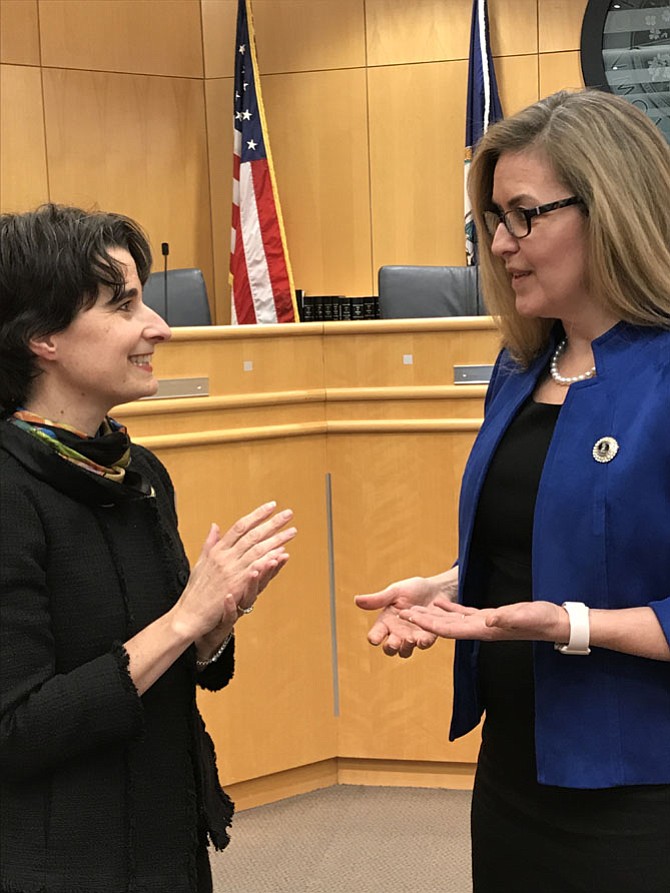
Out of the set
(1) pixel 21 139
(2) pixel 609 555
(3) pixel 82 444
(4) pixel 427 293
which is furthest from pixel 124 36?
(2) pixel 609 555

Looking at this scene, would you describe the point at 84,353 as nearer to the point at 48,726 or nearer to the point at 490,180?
the point at 48,726

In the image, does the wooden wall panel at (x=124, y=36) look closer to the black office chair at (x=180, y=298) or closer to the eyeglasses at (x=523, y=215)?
the black office chair at (x=180, y=298)

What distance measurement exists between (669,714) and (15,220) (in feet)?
3.59

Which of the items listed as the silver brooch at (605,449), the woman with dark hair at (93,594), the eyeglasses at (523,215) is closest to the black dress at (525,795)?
the silver brooch at (605,449)

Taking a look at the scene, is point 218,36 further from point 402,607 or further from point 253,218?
point 402,607

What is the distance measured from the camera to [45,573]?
1440 millimetres

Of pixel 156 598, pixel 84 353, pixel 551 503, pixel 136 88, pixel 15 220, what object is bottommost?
pixel 156 598

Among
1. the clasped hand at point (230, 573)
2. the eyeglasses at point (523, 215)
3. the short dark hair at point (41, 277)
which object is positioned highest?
the eyeglasses at point (523, 215)

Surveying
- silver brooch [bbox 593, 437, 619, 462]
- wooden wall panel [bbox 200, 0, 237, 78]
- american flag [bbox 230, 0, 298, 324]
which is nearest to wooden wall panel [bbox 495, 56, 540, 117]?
american flag [bbox 230, 0, 298, 324]

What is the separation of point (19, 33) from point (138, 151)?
901 mm

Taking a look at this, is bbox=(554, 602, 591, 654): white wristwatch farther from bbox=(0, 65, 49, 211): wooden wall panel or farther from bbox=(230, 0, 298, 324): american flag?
bbox=(0, 65, 49, 211): wooden wall panel

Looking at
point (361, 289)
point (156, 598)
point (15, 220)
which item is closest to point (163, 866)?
point (156, 598)

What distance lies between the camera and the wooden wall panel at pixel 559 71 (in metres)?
6.54

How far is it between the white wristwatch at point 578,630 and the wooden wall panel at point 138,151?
540 cm
